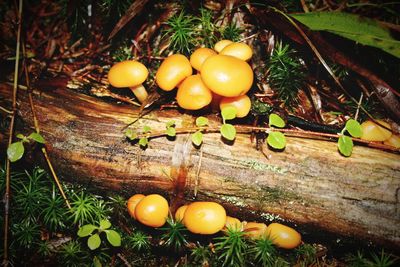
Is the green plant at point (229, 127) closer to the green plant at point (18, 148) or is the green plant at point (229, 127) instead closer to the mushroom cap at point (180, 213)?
the mushroom cap at point (180, 213)

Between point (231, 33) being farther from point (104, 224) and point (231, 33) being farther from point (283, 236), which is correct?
point (104, 224)

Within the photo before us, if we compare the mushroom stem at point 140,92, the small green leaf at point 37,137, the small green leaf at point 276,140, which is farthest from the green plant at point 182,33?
the small green leaf at point 37,137

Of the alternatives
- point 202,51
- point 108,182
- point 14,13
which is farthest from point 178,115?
point 14,13

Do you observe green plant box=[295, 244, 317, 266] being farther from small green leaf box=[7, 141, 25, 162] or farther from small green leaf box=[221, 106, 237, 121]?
small green leaf box=[7, 141, 25, 162]

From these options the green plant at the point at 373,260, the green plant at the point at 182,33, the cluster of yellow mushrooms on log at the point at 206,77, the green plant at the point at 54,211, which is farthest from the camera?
the green plant at the point at 182,33

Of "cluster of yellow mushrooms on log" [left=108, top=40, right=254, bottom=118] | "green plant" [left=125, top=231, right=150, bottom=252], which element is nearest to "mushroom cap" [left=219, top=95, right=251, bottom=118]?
"cluster of yellow mushrooms on log" [left=108, top=40, right=254, bottom=118]

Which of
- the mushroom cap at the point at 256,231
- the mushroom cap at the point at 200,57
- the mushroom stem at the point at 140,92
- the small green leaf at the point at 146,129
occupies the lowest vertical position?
the mushroom cap at the point at 256,231
